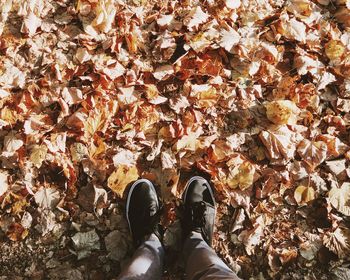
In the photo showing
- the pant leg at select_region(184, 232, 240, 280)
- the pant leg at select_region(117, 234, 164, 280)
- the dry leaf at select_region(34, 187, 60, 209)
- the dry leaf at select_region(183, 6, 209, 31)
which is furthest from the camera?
the dry leaf at select_region(183, 6, 209, 31)

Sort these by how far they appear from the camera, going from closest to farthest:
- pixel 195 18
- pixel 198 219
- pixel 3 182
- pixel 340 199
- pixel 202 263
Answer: pixel 202 263 → pixel 3 182 → pixel 198 219 → pixel 340 199 → pixel 195 18

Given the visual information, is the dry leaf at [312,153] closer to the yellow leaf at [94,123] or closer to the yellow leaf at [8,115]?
the yellow leaf at [94,123]

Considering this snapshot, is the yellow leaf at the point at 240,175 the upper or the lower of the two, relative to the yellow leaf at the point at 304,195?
upper

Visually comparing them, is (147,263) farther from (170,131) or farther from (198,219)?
(170,131)

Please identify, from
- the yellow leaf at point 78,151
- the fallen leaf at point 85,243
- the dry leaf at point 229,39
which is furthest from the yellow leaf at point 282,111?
the fallen leaf at point 85,243

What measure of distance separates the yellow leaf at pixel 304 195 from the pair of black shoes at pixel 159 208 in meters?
0.58

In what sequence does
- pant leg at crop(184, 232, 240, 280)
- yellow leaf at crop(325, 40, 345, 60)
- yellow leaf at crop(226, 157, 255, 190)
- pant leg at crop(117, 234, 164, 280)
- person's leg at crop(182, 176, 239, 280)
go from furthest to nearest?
yellow leaf at crop(325, 40, 345, 60), yellow leaf at crop(226, 157, 255, 190), person's leg at crop(182, 176, 239, 280), pant leg at crop(117, 234, 164, 280), pant leg at crop(184, 232, 240, 280)

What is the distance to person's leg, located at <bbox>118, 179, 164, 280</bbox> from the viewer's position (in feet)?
7.32

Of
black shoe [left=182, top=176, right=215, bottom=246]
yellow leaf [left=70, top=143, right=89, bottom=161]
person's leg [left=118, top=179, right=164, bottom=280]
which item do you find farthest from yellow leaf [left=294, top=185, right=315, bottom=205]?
yellow leaf [left=70, top=143, right=89, bottom=161]

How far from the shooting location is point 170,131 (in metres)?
2.44

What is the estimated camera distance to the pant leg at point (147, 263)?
197cm

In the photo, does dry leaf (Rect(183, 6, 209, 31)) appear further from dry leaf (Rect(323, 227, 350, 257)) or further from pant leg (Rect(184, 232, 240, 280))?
dry leaf (Rect(323, 227, 350, 257))

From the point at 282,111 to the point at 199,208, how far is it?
871mm

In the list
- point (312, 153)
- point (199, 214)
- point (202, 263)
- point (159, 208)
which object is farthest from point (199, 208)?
point (312, 153)
